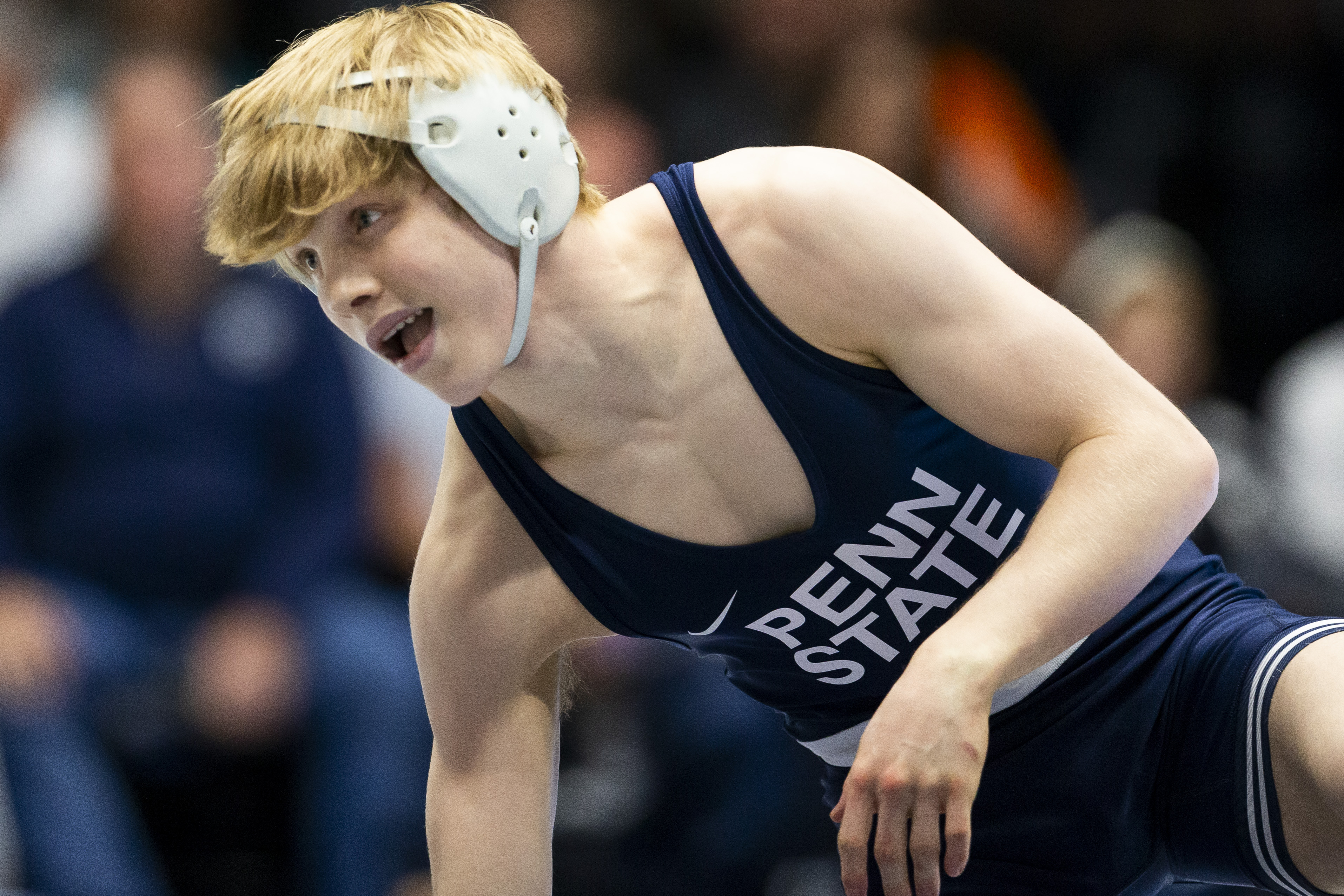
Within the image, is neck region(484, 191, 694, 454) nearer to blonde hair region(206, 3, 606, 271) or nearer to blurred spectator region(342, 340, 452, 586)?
blonde hair region(206, 3, 606, 271)

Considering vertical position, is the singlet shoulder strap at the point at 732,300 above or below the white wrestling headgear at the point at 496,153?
below

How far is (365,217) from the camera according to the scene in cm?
213

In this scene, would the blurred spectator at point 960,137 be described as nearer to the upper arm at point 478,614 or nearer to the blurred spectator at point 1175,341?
the blurred spectator at point 1175,341

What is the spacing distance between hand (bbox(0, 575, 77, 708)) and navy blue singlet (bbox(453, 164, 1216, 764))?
216 centimetres

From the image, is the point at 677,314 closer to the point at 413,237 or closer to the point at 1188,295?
the point at 413,237

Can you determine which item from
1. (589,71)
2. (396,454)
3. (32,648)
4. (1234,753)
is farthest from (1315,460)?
(32,648)

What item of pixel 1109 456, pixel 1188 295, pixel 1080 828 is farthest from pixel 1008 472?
pixel 1188 295

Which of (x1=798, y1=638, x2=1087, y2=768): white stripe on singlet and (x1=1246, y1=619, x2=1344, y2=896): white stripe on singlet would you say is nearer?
(x1=1246, y1=619, x2=1344, y2=896): white stripe on singlet

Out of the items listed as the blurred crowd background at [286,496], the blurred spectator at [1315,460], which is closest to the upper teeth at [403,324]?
the blurred crowd background at [286,496]

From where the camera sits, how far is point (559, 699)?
2.55 meters

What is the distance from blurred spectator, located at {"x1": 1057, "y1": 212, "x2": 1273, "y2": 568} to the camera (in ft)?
15.8

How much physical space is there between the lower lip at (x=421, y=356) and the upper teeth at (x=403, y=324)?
0.04 meters

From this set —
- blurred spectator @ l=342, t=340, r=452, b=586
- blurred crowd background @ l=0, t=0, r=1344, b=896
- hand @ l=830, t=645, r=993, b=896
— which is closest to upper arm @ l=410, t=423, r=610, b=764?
hand @ l=830, t=645, r=993, b=896

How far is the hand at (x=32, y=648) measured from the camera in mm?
4004
